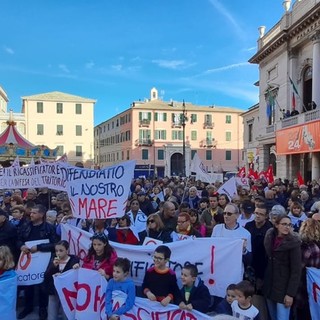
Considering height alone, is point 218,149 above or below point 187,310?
above

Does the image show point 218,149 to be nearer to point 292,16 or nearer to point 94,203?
point 292,16

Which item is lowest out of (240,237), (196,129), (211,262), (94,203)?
(211,262)

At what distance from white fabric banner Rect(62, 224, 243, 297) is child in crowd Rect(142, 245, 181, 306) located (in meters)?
0.54

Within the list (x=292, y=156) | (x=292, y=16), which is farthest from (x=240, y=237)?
(x=292, y=16)

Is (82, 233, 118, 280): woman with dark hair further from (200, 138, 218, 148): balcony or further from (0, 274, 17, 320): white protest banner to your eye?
(200, 138, 218, 148): balcony

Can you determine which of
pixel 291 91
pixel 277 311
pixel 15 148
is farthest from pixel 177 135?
pixel 277 311

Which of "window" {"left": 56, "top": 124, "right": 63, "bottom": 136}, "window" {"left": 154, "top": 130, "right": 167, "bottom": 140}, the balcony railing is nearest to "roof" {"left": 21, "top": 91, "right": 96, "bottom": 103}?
"window" {"left": 56, "top": 124, "right": 63, "bottom": 136}

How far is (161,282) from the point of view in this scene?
4.17m

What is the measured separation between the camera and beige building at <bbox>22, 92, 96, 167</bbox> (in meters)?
57.6

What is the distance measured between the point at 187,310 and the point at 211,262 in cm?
95

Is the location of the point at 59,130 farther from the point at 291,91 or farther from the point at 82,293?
the point at 82,293

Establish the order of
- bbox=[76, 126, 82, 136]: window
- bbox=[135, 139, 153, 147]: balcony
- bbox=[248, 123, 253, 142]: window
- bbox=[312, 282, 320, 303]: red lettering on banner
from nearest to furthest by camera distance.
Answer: bbox=[312, 282, 320, 303]: red lettering on banner
bbox=[248, 123, 253, 142]: window
bbox=[76, 126, 82, 136]: window
bbox=[135, 139, 153, 147]: balcony

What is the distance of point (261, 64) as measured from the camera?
30750 mm

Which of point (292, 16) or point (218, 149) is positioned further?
point (218, 149)
